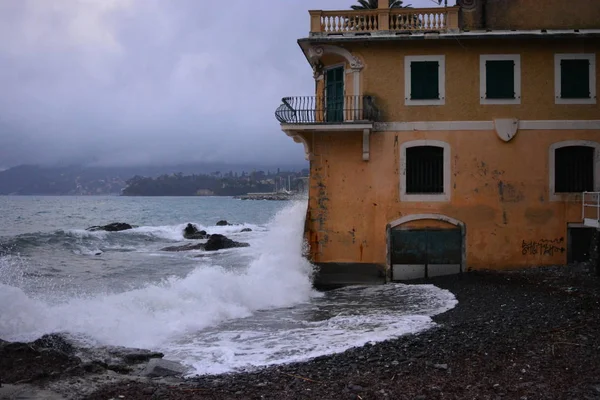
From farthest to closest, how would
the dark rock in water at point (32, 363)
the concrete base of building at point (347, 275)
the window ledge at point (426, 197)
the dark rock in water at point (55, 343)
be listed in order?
the concrete base of building at point (347, 275)
the window ledge at point (426, 197)
the dark rock in water at point (55, 343)
the dark rock in water at point (32, 363)

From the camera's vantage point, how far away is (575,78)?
19.8 meters

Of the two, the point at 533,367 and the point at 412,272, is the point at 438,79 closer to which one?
the point at 412,272

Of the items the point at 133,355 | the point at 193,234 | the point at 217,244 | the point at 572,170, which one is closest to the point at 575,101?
the point at 572,170

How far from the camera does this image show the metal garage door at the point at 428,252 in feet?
65.8

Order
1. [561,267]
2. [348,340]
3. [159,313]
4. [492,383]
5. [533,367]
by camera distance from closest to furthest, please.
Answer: [492,383] < [533,367] < [348,340] < [159,313] < [561,267]

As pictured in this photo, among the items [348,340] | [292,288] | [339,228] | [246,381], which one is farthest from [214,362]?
[339,228]

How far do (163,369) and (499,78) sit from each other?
15.3 metres

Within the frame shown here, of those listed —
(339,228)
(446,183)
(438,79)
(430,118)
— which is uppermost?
(438,79)

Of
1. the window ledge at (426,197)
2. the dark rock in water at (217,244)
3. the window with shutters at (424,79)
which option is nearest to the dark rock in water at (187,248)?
the dark rock in water at (217,244)

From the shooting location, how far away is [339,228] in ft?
66.8

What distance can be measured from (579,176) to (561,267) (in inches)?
132

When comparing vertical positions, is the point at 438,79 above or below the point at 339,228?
above

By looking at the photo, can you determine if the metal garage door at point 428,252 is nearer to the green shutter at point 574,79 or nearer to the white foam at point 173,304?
the white foam at point 173,304

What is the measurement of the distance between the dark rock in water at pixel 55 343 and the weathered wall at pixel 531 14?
54.2 ft
